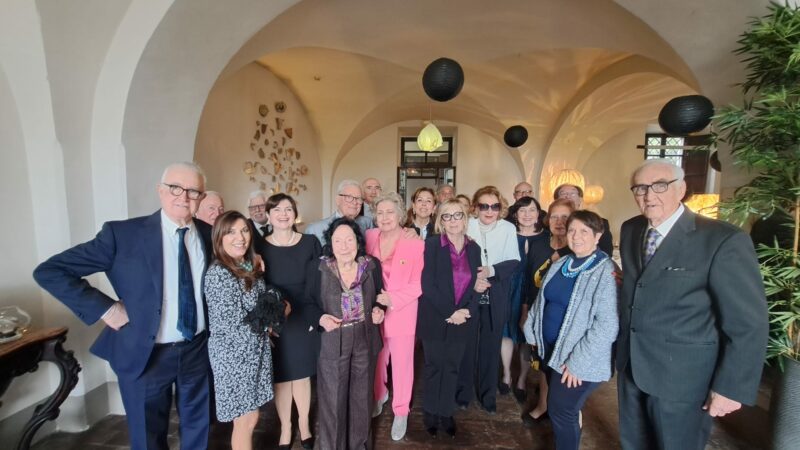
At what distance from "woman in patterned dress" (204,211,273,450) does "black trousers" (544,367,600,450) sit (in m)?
1.71

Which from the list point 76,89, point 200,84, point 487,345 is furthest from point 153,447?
point 200,84

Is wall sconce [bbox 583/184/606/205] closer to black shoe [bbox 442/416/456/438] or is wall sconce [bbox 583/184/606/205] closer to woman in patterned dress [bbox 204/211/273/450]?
black shoe [bbox 442/416/456/438]

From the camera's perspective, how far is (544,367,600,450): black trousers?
1.92 metres

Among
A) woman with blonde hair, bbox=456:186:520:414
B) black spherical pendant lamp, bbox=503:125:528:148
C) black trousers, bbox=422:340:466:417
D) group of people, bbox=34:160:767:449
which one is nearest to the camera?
group of people, bbox=34:160:767:449

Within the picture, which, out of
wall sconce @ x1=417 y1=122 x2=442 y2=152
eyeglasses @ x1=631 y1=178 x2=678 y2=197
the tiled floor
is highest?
wall sconce @ x1=417 y1=122 x2=442 y2=152

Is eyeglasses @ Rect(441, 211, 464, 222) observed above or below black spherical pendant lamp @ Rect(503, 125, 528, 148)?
below

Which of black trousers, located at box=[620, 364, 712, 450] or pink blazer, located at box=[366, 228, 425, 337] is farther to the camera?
pink blazer, located at box=[366, 228, 425, 337]

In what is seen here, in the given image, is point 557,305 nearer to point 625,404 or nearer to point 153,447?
point 625,404

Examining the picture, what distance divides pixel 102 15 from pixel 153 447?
287cm

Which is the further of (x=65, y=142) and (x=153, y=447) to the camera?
(x=65, y=142)

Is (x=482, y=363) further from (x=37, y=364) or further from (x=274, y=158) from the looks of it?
(x=274, y=158)

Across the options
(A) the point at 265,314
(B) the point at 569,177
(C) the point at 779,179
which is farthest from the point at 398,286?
(B) the point at 569,177

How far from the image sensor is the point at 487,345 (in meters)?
2.79

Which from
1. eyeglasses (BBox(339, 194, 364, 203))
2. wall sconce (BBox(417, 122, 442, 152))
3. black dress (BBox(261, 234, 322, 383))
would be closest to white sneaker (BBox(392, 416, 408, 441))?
black dress (BBox(261, 234, 322, 383))
